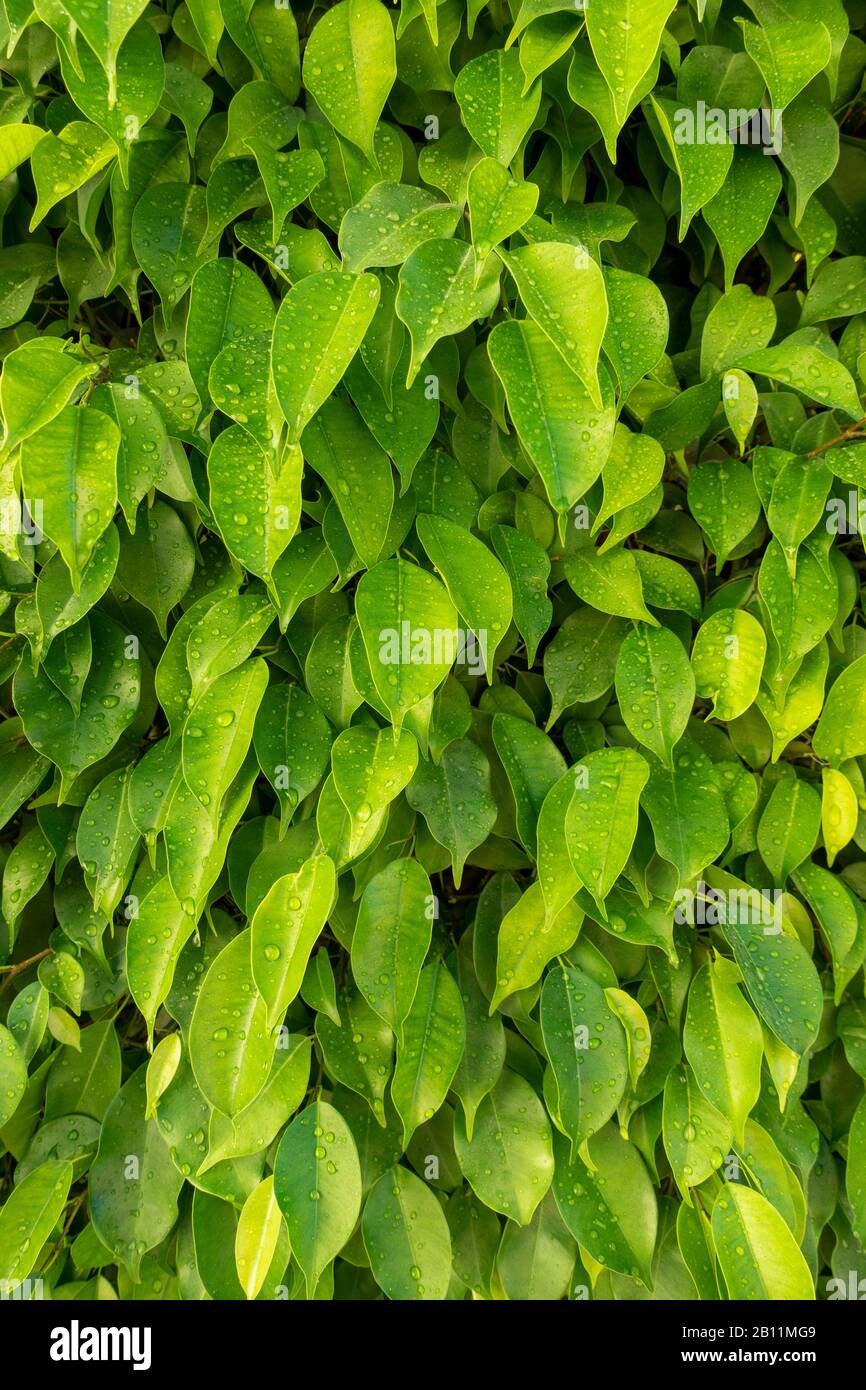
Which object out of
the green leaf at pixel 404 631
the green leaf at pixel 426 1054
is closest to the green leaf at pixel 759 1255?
the green leaf at pixel 426 1054

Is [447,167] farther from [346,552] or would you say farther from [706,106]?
[346,552]

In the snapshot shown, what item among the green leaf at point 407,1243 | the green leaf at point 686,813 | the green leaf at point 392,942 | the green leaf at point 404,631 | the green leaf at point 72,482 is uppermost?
the green leaf at point 72,482

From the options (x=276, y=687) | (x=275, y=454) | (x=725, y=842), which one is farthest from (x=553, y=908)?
(x=275, y=454)

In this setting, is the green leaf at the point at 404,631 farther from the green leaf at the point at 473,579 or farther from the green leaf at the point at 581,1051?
the green leaf at the point at 581,1051

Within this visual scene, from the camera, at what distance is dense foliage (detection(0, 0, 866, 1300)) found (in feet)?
1.97

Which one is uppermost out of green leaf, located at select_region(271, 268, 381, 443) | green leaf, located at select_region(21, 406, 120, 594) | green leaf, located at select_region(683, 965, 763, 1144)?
green leaf, located at select_region(271, 268, 381, 443)

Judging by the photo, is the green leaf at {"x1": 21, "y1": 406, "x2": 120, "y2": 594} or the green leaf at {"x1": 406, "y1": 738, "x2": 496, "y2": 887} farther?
the green leaf at {"x1": 406, "y1": 738, "x2": 496, "y2": 887}

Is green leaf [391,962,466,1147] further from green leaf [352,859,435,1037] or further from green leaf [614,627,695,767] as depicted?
green leaf [614,627,695,767]

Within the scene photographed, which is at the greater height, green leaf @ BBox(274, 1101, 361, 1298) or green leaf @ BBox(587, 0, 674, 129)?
green leaf @ BBox(587, 0, 674, 129)

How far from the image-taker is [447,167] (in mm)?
667

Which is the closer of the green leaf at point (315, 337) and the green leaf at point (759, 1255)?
the green leaf at point (315, 337)

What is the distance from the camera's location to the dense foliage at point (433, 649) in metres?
0.60

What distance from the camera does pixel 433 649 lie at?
0.59m

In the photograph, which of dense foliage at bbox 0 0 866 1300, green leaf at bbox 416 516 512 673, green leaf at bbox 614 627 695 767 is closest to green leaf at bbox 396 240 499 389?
dense foliage at bbox 0 0 866 1300
